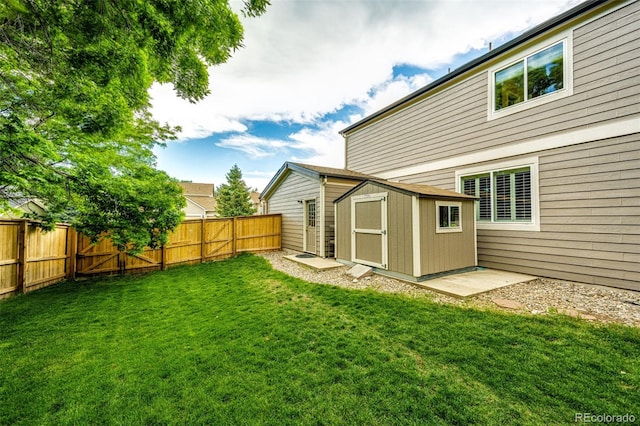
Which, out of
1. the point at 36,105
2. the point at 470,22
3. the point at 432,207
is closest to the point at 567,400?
the point at 432,207

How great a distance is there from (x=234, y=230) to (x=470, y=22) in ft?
33.9

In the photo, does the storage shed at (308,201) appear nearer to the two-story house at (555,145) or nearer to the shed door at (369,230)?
the shed door at (369,230)

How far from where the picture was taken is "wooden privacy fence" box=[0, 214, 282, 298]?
5066mm

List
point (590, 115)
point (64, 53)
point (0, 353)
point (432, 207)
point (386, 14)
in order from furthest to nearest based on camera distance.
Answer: point (386, 14) < point (432, 207) < point (590, 115) < point (64, 53) < point (0, 353)

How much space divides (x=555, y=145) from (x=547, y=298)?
11.3ft

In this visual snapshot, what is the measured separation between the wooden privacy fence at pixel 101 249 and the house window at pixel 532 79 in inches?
354

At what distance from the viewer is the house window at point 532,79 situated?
17.2ft

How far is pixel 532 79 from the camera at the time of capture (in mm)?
5719

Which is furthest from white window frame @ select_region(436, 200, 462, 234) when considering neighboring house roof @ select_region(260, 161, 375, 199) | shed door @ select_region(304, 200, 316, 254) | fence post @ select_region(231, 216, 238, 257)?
fence post @ select_region(231, 216, 238, 257)

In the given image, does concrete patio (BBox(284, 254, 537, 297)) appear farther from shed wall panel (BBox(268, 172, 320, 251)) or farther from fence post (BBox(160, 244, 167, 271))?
fence post (BBox(160, 244, 167, 271))

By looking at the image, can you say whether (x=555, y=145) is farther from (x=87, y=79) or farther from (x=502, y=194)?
(x=87, y=79)

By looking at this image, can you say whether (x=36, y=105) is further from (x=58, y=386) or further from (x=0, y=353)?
(x=58, y=386)

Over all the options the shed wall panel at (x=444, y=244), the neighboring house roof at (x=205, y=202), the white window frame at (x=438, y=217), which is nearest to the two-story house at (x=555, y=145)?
the shed wall panel at (x=444, y=244)

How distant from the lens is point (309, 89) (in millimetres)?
11281
